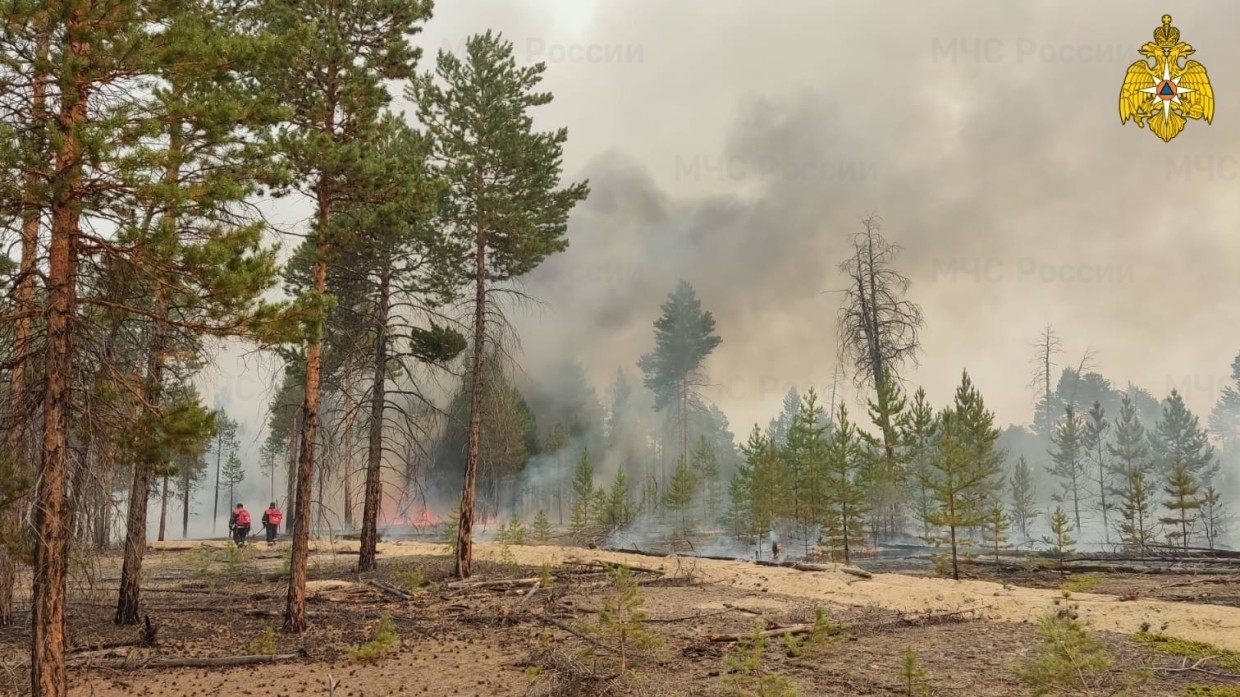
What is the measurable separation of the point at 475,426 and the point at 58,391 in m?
11.7

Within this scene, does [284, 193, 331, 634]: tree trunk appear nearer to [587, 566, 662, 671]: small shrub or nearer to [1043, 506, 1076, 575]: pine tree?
[587, 566, 662, 671]: small shrub

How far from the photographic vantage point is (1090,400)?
9481 cm

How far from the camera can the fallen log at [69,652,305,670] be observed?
898cm

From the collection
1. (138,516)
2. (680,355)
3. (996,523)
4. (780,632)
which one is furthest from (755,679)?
(680,355)

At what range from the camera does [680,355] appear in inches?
2645

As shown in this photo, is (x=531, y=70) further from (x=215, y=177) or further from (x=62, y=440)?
(x=62, y=440)

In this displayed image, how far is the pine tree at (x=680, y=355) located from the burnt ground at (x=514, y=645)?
49.7 meters

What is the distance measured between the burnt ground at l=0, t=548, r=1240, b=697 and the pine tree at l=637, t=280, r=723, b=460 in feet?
163

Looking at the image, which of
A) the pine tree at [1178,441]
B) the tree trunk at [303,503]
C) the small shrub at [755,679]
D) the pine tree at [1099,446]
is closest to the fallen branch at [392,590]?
the tree trunk at [303,503]

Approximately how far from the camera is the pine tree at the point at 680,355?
66.4 m

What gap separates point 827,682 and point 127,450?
8.97m

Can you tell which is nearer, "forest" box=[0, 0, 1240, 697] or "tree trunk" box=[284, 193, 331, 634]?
"forest" box=[0, 0, 1240, 697]

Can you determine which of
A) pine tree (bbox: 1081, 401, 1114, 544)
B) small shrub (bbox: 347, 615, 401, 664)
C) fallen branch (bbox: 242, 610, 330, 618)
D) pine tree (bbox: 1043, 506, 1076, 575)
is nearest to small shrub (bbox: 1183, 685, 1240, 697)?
small shrub (bbox: 347, 615, 401, 664)

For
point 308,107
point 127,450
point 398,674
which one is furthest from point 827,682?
point 308,107
